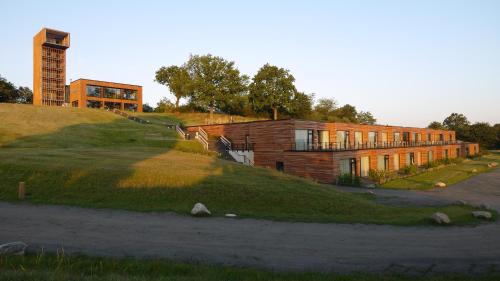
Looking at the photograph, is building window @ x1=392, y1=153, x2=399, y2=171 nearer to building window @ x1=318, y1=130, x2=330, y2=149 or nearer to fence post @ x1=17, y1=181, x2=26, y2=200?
building window @ x1=318, y1=130, x2=330, y2=149

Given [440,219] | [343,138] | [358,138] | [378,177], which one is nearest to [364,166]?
[378,177]

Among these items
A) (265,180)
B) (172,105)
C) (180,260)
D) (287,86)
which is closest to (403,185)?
(265,180)

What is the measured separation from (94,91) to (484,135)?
383ft

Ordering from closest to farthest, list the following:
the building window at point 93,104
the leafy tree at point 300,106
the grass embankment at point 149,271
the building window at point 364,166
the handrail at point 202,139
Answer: the grass embankment at point 149,271, the handrail at point 202,139, the building window at point 364,166, the leafy tree at point 300,106, the building window at point 93,104

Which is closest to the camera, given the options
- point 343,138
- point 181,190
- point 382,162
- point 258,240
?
point 258,240

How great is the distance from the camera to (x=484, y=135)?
4070 inches

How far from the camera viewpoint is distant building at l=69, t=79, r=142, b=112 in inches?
3322

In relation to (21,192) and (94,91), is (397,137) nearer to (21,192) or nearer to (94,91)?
(21,192)

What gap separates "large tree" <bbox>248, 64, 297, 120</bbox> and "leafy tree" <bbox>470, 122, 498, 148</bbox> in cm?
6805

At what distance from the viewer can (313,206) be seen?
17172mm

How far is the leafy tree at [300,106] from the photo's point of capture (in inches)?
2995

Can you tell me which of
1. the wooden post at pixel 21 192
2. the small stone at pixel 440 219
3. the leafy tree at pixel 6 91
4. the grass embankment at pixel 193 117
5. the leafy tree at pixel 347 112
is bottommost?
the small stone at pixel 440 219

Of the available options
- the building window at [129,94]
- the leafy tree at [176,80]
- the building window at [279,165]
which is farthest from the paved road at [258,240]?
the building window at [129,94]

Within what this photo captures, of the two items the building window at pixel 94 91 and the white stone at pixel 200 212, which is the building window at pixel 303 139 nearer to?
the white stone at pixel 200 212
